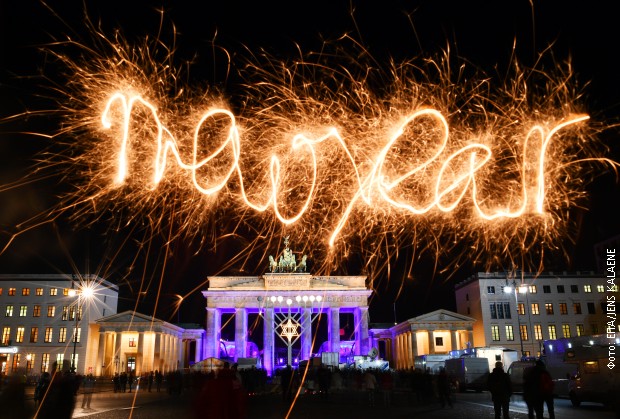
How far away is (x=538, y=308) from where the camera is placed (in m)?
66.2

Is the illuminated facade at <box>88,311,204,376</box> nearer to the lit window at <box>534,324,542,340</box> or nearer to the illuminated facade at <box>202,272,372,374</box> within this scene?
the illuminated facade at <box>202,272,372,374</box>

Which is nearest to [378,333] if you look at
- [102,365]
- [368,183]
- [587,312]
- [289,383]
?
[587,312]

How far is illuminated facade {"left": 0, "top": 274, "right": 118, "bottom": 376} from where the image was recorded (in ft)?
210

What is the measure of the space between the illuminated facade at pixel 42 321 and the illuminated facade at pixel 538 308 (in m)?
49.6

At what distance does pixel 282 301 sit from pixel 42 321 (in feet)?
99.0

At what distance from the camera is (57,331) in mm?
64875

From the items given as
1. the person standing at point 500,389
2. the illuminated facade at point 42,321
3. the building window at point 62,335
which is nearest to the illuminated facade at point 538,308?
the illuminated facade at point 42,321

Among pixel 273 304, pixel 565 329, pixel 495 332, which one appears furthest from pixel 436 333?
pixel 273 304

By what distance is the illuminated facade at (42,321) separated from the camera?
64062 mm

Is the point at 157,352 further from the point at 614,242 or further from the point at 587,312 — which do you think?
the point at 614,242

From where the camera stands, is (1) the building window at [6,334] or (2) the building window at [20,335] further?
(2) the building window at [20,335]

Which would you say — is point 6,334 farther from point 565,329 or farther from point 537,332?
point 565,329

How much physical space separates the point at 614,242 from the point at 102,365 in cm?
7969

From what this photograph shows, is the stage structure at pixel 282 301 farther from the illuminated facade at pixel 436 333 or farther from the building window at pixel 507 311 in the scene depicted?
the building window at pixel 507 311
